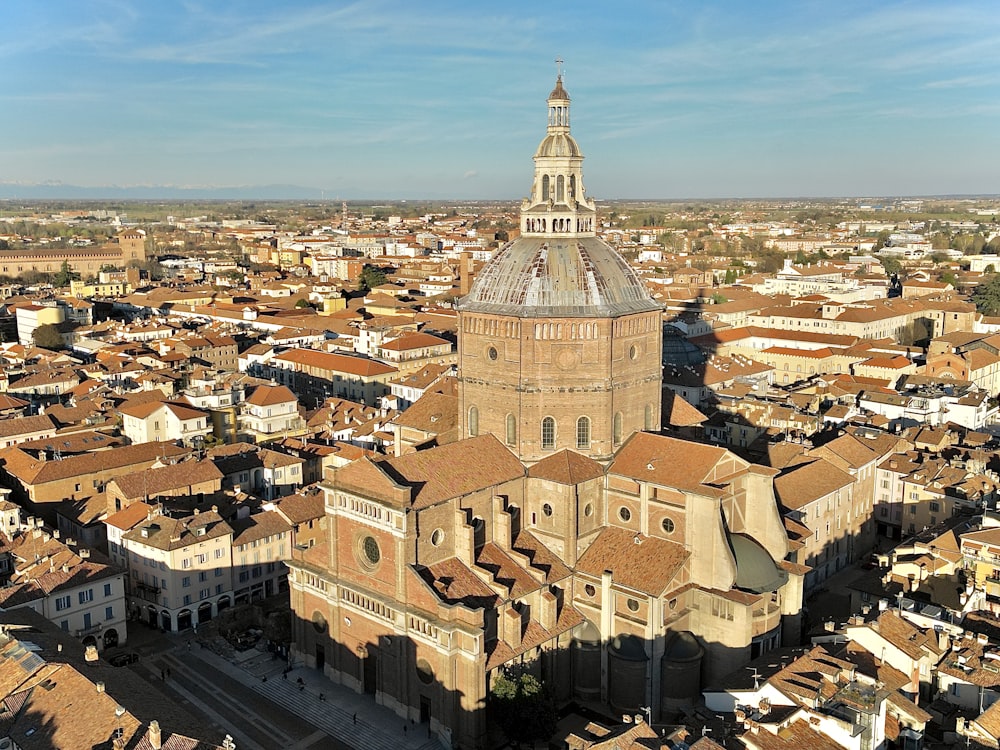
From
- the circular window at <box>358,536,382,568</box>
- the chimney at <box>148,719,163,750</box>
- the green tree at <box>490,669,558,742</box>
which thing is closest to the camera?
the chimney at <box>148,719,163,750</box>

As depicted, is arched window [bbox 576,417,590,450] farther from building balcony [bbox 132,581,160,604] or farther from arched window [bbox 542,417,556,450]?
building balcony [bbox 132,581,160,604]

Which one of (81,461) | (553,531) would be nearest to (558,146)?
(553,531)

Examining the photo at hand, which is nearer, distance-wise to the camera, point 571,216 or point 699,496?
point 699,496

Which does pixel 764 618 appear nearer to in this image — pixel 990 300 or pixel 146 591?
pixel 146 591

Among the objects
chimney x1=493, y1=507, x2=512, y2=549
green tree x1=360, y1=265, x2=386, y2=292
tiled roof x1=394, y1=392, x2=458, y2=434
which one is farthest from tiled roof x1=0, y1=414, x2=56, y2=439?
green tree x1=360, y1=265, x2=386, y2=292

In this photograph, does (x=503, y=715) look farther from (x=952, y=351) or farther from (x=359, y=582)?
(x=952, y=351)

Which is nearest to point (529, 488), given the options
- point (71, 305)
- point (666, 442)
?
point (666, 442)
